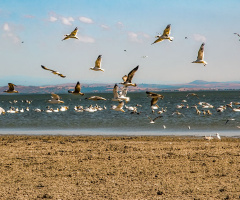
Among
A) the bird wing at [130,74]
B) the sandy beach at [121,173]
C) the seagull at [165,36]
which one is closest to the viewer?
the sandy beach at [121,173]

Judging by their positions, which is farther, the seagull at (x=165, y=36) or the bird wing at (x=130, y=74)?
the seagull at (x=165, y=36)

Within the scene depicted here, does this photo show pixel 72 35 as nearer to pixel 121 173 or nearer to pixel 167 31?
pixel 167 31

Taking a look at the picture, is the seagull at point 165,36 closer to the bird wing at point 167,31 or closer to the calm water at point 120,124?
the bird wing at point 167,31

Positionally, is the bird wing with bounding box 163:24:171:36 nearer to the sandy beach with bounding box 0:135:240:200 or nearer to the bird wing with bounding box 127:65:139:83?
the bird wing with bounding box 127:65:139:83

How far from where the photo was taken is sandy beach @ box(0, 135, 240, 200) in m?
12.0

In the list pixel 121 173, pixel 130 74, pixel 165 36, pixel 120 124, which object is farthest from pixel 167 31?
pixel 120 124

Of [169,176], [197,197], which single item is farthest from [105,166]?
[197,197]

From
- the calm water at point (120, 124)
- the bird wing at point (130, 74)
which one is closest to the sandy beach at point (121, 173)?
the bird wing at point (130, 74)

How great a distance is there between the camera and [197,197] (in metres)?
11.4

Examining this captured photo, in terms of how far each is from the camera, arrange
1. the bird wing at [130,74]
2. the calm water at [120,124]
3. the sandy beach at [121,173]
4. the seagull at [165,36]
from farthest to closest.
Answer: the calm water at [120,124], the seagull at [165,36], the bird wing at [130,74], the sandy beach at [121,173]

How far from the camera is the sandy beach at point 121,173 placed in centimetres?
1198

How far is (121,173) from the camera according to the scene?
47.8 feet

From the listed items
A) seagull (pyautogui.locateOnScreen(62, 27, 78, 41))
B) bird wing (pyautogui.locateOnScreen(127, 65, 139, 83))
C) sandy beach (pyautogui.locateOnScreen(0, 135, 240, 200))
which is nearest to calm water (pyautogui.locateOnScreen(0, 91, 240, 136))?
sandy beach (pyautogui.locateOnScreen(0, 135, 240, 200))

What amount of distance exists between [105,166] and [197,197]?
5201 mm
